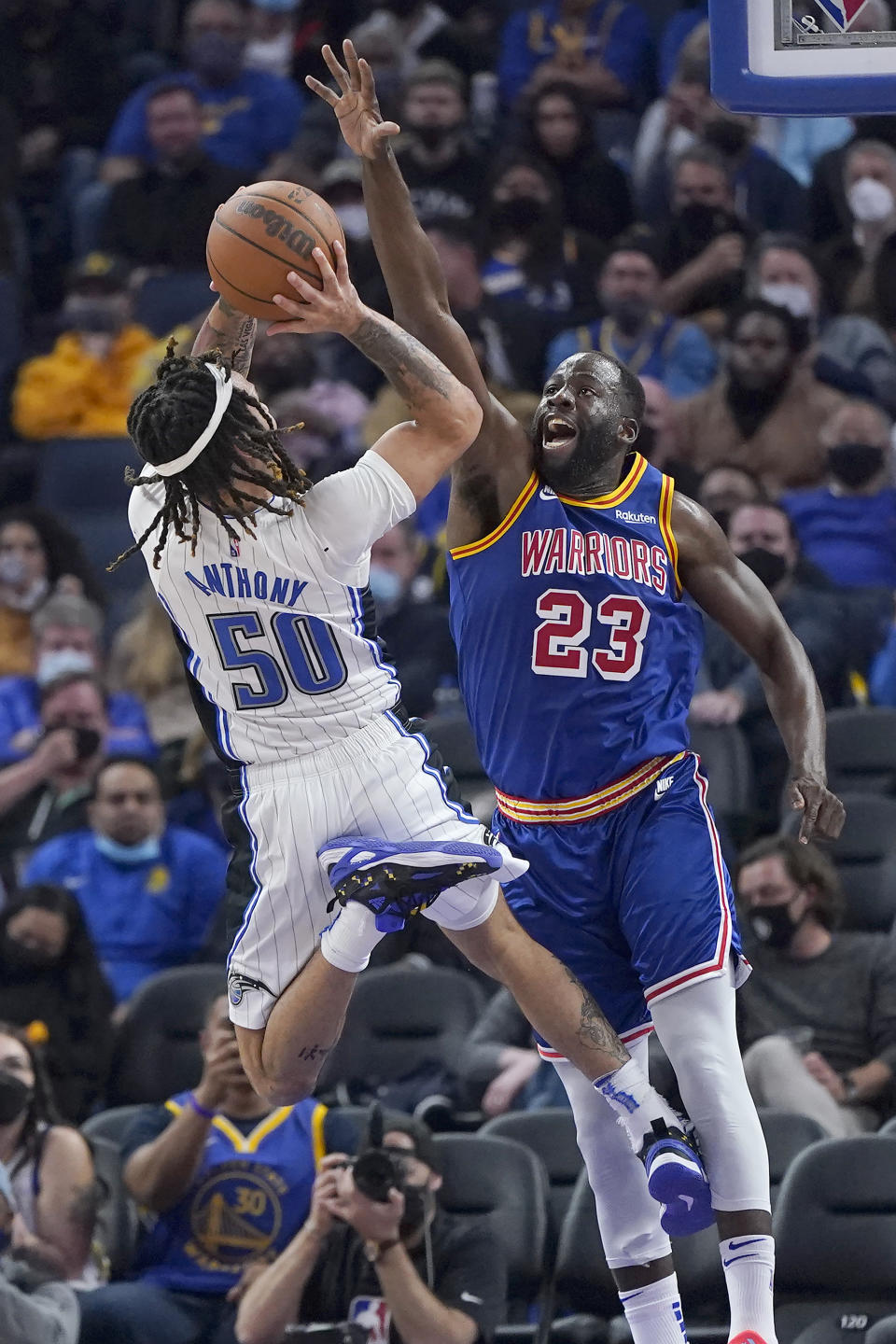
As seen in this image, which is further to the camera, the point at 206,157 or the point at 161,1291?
the point at 206,157

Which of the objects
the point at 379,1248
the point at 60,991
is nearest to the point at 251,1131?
the point at 379,1248

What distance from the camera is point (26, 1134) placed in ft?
24.2

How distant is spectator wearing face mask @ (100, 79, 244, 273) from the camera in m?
12.7

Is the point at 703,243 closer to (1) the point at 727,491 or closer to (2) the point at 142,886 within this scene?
(1) the point at 727,491

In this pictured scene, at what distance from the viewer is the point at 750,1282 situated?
217 inches

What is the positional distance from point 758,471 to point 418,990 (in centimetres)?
371

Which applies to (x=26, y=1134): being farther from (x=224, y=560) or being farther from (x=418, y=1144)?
(x=224, y=560)

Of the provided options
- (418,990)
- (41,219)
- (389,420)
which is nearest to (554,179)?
(389,420)

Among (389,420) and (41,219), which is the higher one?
(41,219)

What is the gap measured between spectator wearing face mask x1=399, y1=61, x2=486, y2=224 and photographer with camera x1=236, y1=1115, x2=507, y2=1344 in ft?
22.1

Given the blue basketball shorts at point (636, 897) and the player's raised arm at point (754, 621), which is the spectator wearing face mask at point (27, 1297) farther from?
the player's raised arm at point (754, 621)

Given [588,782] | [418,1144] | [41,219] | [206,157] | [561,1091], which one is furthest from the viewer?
[41,219]

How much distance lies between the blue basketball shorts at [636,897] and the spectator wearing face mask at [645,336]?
5.43 m

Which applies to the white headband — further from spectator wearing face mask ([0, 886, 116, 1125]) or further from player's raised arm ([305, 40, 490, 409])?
spectator wearing face mask ([0, 886, 116, 1125])
